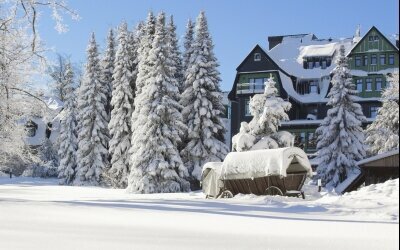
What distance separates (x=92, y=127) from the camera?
53.3 meters

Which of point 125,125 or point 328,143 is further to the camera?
point 125,125

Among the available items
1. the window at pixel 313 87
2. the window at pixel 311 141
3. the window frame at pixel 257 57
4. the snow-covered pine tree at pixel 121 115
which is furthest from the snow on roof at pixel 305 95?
the snow-covered pine tree at pixel 121 115

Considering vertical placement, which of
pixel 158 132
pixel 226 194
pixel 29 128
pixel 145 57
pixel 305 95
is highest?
pixel 145 57

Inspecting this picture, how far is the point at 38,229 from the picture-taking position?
9.30 meters

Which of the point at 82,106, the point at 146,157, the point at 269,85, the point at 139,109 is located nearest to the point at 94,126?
the point at 82,106

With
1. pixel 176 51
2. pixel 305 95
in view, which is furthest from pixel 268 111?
pixel 305 95

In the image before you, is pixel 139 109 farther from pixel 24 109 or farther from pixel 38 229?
pixel 38 229

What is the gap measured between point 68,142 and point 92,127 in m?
5.86

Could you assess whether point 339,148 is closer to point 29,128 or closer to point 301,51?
point 29,128

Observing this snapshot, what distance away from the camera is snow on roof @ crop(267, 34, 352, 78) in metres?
54.6

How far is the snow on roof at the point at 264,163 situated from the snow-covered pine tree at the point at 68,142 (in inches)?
1298

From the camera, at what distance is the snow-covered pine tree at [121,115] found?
48.4 metres

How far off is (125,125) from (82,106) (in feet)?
25.3

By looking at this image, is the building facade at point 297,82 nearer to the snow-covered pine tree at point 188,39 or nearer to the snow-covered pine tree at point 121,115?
the snow-covered pine tree at point 188,39
